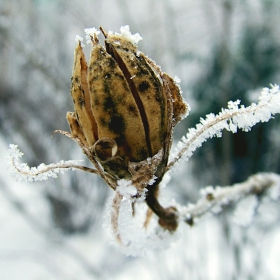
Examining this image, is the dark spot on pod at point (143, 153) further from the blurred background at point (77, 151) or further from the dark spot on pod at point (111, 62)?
the blurred background at point (77, 151)

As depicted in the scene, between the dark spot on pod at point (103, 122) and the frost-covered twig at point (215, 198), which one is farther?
the frost-covered twig at point (215, 198)

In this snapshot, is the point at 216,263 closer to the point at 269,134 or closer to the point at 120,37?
the point at 269,134

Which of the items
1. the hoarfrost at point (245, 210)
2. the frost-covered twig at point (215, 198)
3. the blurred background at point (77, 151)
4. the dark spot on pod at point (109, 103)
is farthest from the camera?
the blurred background at point (77, 151)

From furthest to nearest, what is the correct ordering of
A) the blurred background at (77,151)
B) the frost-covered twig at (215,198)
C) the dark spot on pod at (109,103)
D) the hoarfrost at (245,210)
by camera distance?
the blurred background at (77,151)
the hoarfrost at (245,210)
the frost-covered twig at (215,198)
the dark spot on pod at (109,103)

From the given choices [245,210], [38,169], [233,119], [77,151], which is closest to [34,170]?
[38,169]

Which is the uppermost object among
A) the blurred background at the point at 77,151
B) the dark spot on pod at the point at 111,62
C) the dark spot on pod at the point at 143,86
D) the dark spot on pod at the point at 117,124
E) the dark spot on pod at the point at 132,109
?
the blurred background at the point at 77,151

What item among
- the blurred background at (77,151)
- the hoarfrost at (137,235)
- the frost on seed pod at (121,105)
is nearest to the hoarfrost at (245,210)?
the hoarfrost at (137,235)

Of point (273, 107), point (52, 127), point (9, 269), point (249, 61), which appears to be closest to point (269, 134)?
point (249, 61)

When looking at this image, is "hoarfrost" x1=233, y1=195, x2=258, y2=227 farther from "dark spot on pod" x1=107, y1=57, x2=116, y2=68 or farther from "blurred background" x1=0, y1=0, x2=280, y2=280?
→ "blurred background" x1=0, y1=0, x2=280, y2=280
